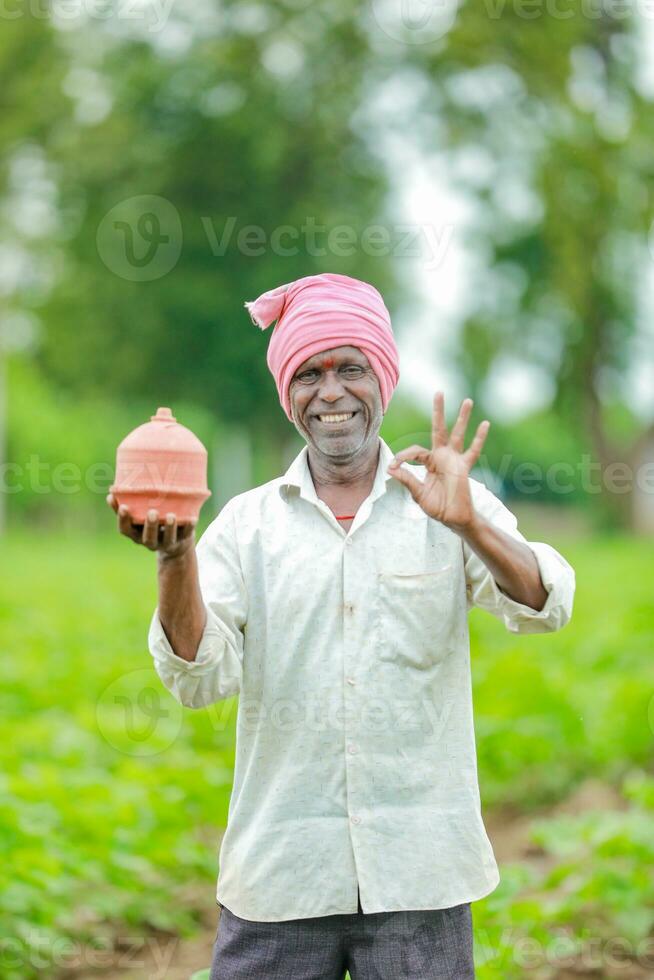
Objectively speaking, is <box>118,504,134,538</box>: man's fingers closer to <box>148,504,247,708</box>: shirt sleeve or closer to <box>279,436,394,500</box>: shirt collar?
<box>148,504,247,708</box>: shirt sleeve

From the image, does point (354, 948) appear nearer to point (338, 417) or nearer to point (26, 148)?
point (338, 417)

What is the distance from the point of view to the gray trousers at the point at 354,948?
2508mm

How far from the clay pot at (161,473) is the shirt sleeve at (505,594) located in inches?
22.6

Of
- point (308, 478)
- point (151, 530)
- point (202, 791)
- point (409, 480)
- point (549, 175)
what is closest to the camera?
point (151, 530)

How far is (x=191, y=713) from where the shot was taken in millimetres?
7156

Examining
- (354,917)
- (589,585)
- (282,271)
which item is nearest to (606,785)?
(354,917)

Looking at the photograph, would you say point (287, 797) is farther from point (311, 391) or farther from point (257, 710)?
point (311, 391)

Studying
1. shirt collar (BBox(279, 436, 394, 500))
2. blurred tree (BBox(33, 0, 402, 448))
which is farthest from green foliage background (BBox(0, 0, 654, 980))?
shirt collar (BBox(279, 436, 394, 500))

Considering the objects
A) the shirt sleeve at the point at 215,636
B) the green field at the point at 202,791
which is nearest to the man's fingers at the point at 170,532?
the shirt sleeve at the point at 215,636

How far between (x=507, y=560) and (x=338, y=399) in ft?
1.68

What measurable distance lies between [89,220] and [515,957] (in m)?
21.6

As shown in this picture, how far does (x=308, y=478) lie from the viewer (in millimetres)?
2766

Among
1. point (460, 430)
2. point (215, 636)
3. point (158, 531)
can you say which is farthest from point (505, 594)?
point (158, 531)

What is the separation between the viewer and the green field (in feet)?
13.6
